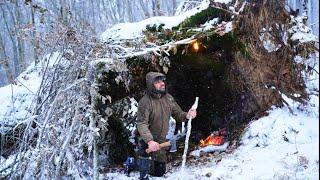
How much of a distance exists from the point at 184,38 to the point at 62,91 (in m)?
2.42

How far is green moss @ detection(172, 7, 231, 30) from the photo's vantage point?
25.3 feet

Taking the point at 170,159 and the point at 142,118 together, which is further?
the point at 170,159

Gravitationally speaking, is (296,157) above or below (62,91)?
below

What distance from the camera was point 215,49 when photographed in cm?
805

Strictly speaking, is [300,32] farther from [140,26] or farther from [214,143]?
[140,26]

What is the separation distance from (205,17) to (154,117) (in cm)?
248

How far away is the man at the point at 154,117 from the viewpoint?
243 inches

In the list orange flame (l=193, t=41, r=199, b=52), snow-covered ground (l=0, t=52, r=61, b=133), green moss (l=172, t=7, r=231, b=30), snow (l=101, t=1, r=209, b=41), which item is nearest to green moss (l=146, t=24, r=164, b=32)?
snow (l=101, t=1, r=209, b=41)

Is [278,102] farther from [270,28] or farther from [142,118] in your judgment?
[142,118]

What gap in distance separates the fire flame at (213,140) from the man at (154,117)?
1.78m

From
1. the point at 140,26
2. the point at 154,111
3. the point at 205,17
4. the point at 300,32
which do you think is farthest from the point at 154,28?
the point at 300,32

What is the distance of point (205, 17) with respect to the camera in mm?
7855

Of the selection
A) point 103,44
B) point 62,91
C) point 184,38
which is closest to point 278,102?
point 184,38

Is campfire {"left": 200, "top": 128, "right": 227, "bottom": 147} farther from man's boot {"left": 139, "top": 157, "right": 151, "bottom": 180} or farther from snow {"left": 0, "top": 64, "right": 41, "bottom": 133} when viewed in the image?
snow {"left": 0, "top": 64, "right": 41, "bottom": 133}
